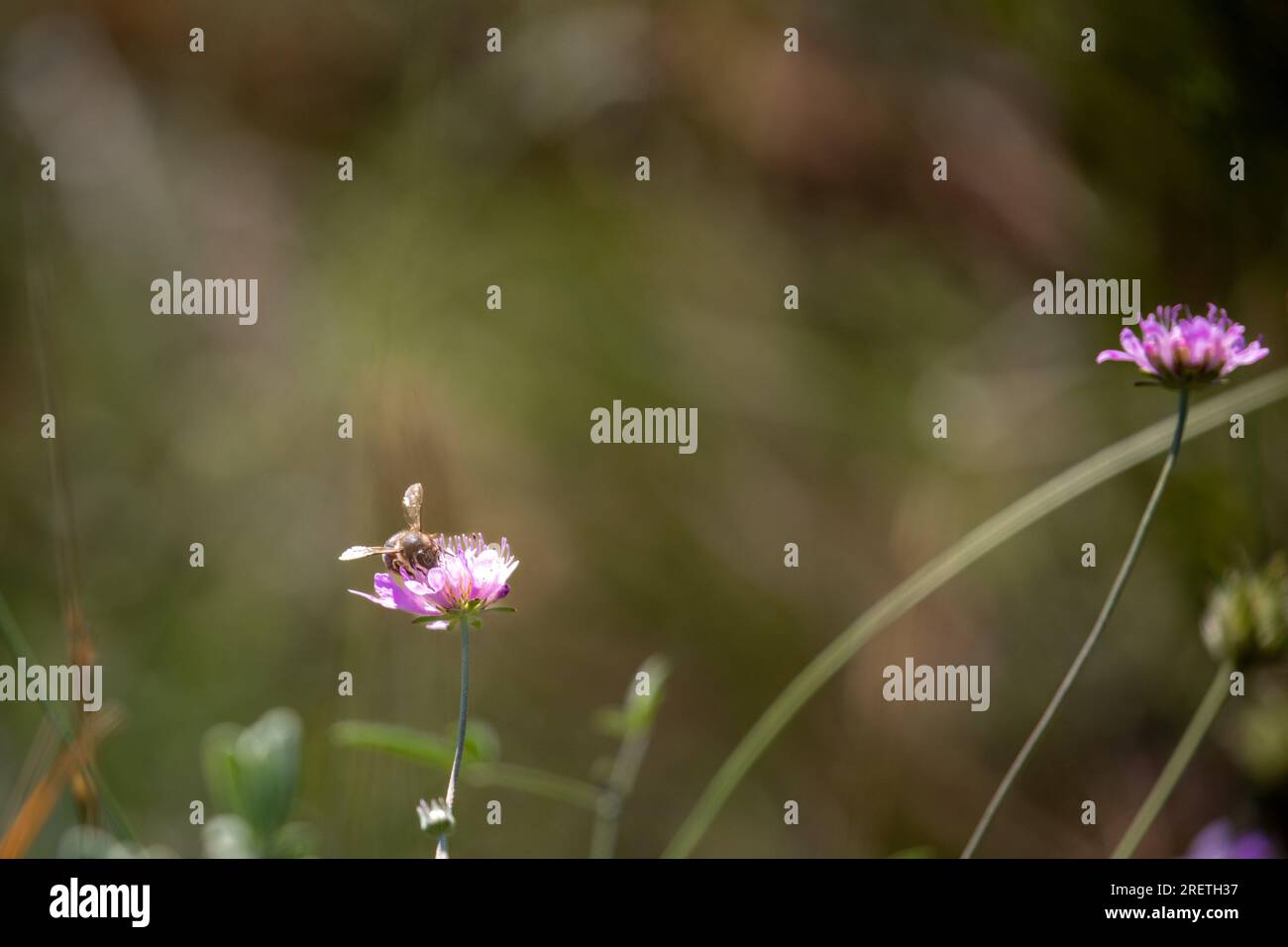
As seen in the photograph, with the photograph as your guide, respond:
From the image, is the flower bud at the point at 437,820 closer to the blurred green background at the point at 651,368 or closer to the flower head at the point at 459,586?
the flower head at the point at 459,586

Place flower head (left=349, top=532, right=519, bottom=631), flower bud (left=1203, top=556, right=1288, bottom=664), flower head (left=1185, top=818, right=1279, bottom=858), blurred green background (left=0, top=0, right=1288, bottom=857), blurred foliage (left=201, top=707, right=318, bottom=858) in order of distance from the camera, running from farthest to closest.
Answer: blurred green background (left=0, top=0, right=1288, bottom=857)
flower head (left=1185, top=818, right=1279, bottom=858)
flower bud (left=1203, top=556, right=1288, bottom=664)
blurred foliage (left=201, top=707, right=318, bottom=858)
flower head (left=349, top=532, right=519, bottom=631)

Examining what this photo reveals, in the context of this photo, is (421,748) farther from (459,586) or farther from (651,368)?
(651,368)

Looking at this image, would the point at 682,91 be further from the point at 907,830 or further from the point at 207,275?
the point at 907,830

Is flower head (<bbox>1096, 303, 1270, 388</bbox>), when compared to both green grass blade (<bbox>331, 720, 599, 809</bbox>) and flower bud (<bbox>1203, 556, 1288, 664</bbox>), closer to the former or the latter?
flower bud (<bbox>1203, 556, 1288, 664</bbox>)

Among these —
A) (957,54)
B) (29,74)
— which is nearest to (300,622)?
(29,74)

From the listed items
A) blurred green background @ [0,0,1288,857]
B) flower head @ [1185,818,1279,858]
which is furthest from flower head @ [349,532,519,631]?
blurred green background @ [0,0,1288,857]
